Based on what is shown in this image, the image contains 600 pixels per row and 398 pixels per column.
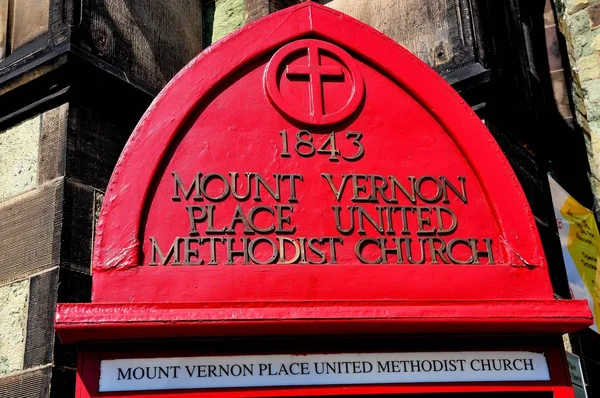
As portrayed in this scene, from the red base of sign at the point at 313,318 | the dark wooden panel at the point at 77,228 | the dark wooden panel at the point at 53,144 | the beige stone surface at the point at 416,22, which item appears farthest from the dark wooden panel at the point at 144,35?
the red base of sign at the point at 313,318

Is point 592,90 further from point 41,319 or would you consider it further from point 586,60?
point 41,319

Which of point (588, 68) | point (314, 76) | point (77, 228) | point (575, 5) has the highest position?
point (575, 5)

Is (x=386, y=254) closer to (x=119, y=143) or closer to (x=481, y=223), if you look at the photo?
(x=481, y=223)

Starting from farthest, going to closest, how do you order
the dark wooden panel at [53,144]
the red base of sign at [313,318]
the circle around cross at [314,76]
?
the dark wooden panel at [53,144] → the circle around cross at [314,76] → the red base of sign at [313,318]

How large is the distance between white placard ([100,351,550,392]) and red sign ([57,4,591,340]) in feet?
0.39

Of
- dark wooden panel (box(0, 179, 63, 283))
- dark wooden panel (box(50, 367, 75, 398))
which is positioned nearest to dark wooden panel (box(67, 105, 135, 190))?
dark wooden panel (box(0, 179, 63, 283))

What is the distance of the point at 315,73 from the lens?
9.13 ft

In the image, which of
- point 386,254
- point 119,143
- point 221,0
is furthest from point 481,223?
point 221,0

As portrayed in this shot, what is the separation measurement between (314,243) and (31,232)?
1.56 m

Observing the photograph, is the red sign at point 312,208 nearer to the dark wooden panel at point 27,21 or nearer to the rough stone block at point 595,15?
the dark wooden panel at point 27,21

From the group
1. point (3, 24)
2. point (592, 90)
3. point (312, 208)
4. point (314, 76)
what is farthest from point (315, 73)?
point (592, 90)

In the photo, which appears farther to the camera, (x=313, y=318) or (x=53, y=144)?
(x=53, y=144)

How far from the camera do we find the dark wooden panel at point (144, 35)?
3.77 m

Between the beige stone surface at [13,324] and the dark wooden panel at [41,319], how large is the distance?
4cm
